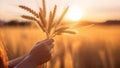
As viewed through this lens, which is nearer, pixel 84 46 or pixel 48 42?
pixel 48 42

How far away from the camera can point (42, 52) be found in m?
2.29

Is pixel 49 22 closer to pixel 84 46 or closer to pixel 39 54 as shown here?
pixel 39 54

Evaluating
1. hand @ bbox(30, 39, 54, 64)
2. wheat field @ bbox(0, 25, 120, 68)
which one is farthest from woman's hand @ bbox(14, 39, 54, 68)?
wheat field @ bbox(0, 25, 120, 68)

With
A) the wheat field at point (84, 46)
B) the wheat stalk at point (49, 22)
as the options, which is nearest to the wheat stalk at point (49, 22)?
the wheat stalk at point (49, 22)

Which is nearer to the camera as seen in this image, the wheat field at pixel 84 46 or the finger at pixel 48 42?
the finger at pixel 48 42

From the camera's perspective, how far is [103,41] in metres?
5.18

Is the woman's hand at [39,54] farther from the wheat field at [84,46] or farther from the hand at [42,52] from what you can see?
the wheat field at [84,46]

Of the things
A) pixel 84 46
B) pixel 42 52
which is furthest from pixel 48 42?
pixel 84 46

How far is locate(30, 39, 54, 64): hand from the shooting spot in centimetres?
227

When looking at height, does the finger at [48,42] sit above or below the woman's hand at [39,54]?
above

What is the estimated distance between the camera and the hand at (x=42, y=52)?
2273 mm

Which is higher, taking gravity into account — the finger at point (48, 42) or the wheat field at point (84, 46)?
the finger at point (48, 42)

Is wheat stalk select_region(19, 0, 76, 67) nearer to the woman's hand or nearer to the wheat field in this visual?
the woman's hand

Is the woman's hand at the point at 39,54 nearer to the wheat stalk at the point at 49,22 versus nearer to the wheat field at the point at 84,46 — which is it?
the wheat stalk at the point at 49,22
